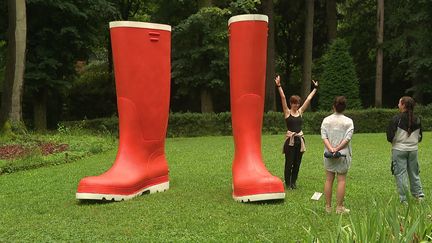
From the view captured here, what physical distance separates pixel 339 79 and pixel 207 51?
20.9ft

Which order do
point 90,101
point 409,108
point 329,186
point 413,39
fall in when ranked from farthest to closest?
1. point 90,101
2. point 413,39
3. point 409,108
4. point 329,186

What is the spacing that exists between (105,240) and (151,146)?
262 centimetres

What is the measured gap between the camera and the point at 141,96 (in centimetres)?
754

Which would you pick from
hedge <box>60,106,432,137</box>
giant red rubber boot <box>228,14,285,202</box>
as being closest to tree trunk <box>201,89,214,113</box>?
hedge <box>60,106,432,137</box>

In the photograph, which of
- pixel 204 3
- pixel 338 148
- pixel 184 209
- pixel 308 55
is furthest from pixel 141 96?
pixel 308 55

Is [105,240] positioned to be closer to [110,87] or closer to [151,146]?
[151,146]

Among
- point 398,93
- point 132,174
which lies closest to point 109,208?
point 132,174

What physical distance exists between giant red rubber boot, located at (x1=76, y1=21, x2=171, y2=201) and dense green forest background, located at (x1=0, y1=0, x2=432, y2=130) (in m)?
10.3

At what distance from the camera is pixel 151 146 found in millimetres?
7672

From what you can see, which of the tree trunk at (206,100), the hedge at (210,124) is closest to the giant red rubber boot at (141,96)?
the hedge at (210,124)

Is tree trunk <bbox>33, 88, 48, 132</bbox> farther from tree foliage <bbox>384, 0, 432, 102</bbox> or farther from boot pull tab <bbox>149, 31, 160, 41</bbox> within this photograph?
tree foliage <bbox>384, 0, 432, 102</bbox>

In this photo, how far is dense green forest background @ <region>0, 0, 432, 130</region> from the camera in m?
21.3

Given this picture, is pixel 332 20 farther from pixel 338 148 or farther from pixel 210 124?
pixel 338 148

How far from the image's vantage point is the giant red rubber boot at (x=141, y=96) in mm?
7371
